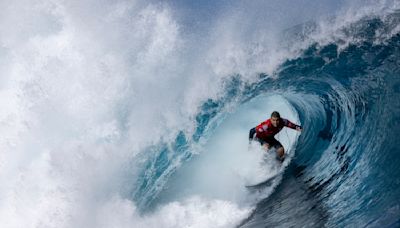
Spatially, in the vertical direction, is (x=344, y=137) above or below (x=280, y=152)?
below

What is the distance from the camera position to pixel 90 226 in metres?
8.46

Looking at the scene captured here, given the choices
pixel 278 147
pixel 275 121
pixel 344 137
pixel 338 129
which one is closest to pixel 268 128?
pixel 275 121

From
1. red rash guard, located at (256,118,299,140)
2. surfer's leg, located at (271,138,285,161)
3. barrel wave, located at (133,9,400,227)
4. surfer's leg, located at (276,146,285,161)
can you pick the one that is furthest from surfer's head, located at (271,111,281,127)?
barrel wave, located at (133,9,400,227)

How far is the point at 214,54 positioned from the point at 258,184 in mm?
5021

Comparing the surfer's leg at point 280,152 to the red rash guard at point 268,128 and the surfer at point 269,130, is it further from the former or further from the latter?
the red rash guard at point 268,128

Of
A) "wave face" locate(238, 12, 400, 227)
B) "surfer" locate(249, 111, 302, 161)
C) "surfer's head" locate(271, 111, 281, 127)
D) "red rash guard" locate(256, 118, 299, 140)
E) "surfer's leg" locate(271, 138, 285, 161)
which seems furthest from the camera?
"surfer's leg" locate(271, 138, 285, 161)

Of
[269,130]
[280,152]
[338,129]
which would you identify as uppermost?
[269,130]

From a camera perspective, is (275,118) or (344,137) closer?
(275,118)

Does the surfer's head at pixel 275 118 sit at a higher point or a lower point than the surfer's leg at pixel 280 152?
higher

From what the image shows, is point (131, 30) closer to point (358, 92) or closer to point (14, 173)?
point (14, 173)

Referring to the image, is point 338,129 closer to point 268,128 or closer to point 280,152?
point 280,152

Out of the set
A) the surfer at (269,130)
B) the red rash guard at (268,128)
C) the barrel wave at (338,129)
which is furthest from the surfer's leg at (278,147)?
the barrel wave at (338,129)

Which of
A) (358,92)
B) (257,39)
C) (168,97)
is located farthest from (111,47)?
(358,92)

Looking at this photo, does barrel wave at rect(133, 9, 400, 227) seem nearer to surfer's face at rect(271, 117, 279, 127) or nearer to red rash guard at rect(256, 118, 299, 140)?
red rash guard at rect(256, 118, 299, 140)
